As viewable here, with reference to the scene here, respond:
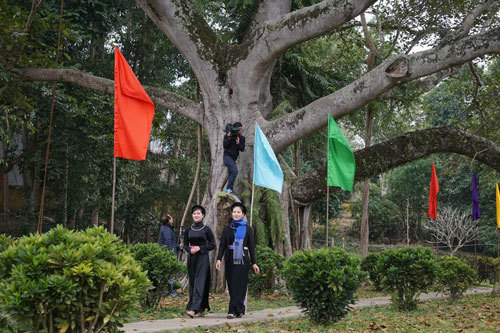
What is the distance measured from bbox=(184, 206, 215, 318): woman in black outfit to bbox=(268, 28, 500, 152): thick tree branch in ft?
13.5

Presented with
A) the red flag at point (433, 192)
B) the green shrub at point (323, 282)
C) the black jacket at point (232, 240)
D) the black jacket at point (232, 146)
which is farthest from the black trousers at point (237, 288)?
the red flag at point (433, 192)

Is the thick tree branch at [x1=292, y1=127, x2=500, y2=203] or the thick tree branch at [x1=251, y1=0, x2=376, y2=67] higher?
the thick tree branch at [x1=251, y1=0, x2=376, y2=67]

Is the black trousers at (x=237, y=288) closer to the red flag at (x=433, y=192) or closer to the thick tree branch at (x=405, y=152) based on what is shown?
the thick tree branch at (x=405, y=152)

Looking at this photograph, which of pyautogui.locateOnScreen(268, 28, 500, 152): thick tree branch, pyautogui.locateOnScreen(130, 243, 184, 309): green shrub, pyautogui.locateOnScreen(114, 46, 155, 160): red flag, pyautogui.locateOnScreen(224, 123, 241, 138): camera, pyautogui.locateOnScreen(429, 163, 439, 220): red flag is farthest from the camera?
pyautogui.locateOnScreen(429, 163, 439, 220): red flag

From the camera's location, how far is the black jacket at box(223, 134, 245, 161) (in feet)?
36.8

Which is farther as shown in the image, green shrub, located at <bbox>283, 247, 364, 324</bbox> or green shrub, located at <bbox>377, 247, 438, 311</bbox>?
green shrub, located at <bbox>377, 247, 438, 311</bbox>

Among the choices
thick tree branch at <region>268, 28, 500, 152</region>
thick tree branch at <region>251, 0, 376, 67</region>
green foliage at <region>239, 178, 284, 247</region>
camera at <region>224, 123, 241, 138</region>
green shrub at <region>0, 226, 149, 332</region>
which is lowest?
green shrub at <region>0, 226, 149, 332</region>

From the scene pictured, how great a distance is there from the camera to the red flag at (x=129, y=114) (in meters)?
8.63

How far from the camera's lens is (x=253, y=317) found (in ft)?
26.7

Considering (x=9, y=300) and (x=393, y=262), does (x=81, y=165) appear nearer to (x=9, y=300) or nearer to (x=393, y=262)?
(x=393, y=262)

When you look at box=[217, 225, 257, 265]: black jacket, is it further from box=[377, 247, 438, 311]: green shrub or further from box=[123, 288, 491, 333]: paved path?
box=[377, 247, 438, 311]: green shrub

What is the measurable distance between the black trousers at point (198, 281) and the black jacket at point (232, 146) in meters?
3.58

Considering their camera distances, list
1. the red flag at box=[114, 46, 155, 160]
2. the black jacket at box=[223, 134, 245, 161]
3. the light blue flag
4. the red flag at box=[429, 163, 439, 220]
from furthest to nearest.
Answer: the red flag at box=[429, 163, 439, 220]
the black jacket at box=[223, 134, 245, 161]
the light blue flag
the red flag at box=[114, 46, 155, 160]

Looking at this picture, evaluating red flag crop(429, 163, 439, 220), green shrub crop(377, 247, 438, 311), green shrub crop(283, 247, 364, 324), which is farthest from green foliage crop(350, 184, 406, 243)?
green shrub crop(283, 247, 364, 324)
